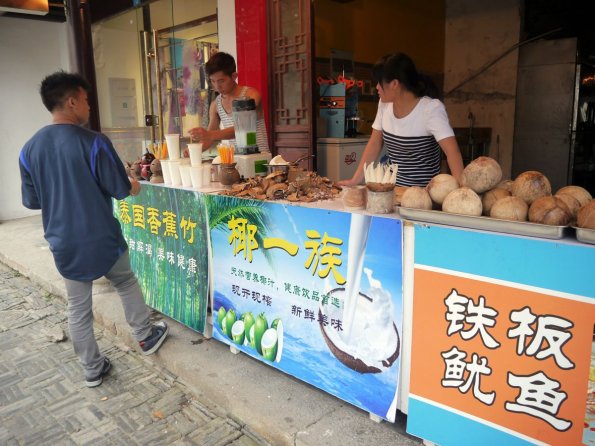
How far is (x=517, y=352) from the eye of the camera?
1745 mm

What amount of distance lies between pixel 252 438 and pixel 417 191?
1.52 metres

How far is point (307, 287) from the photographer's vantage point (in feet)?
8.05

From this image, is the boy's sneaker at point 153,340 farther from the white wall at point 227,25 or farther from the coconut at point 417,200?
the white wall at point 227,25

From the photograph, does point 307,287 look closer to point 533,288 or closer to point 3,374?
point 533,288

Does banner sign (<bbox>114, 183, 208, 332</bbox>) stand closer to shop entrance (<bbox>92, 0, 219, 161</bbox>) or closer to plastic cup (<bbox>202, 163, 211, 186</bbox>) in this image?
plastic cup (<bbox>202, 163, 211, 186</bbox>)

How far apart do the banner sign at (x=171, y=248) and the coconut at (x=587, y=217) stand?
6.94 ft

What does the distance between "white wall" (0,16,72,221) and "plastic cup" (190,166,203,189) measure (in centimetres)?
595

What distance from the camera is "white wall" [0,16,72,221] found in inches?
298

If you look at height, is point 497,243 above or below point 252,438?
above

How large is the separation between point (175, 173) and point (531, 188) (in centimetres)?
233

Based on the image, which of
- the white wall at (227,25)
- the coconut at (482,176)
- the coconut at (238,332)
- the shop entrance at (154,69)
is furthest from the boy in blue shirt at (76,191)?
the shop entrance at (154,69)

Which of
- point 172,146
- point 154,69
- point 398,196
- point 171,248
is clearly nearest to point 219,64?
point 172,146

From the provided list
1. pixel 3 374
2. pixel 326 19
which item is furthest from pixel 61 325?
pixel 326 19

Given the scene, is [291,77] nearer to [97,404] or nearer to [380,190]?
[380,190]
